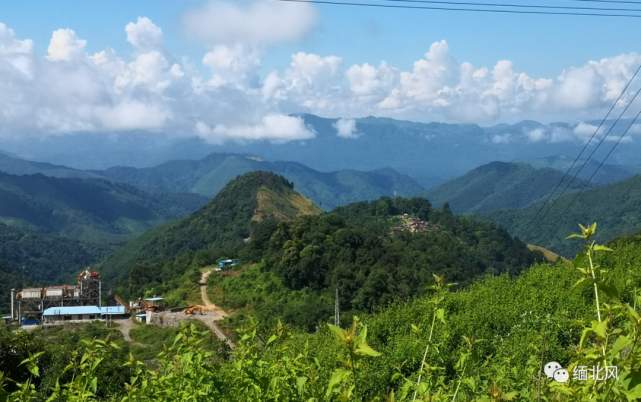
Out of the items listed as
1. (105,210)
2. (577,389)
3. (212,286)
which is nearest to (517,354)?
(577,389)

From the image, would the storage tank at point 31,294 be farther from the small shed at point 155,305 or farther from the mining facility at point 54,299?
the small shed at point 155,305

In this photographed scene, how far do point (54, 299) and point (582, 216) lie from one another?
99226mm

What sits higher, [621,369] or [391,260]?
[621,369]

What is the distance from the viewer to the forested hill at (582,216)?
314 feet

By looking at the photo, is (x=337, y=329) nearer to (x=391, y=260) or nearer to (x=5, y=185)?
(x=391, y=260)

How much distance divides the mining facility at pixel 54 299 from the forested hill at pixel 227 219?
77.4 feet

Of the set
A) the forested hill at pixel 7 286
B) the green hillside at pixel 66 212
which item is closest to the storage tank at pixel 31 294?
the forested hill at pixel 7 286

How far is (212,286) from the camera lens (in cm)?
3612

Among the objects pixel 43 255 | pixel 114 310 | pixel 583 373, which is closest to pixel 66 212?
pixel 43 255

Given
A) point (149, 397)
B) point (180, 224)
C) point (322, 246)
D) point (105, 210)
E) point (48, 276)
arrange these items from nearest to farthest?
point (149, 397) → point (322, 246) → point (180, 224) → point (48, 276) → point (105, 210)

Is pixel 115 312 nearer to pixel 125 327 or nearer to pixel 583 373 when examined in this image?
pixel 125 327

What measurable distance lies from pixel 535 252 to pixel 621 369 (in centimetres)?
6097

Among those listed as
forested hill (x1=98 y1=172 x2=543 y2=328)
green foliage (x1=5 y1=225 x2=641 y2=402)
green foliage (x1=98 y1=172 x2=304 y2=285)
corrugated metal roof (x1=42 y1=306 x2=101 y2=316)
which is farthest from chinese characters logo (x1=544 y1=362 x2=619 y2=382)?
green foliage (x1=98 y1=172 x2=304 y2=285)

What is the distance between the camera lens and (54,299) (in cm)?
3681
